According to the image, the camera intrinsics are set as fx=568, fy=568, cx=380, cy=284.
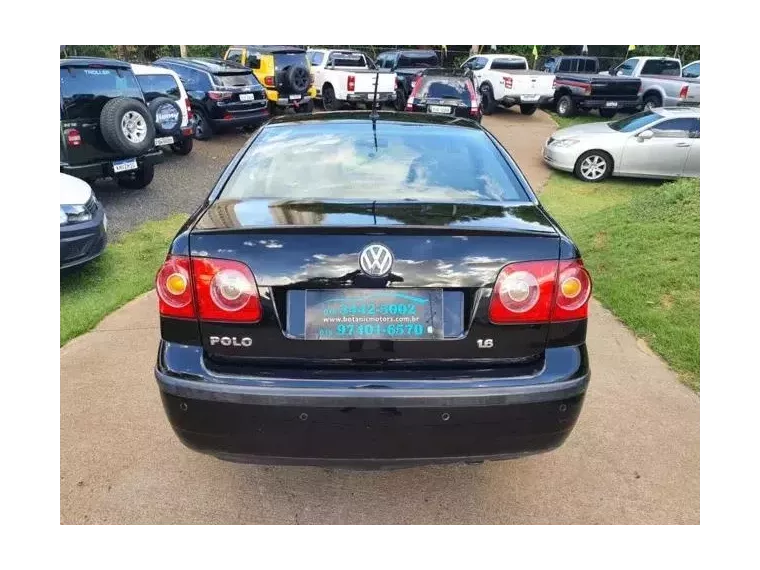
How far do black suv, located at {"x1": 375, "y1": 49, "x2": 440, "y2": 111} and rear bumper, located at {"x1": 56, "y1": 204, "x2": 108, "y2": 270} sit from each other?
1339 centimetres

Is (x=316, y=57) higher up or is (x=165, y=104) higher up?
(x=316, y=57)

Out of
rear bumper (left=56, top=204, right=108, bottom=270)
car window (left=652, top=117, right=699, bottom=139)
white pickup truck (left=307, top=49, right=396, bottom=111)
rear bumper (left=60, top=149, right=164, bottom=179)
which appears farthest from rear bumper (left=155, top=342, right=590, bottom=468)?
white pickup truck (left=307, top=49, right=396, bottom=111)

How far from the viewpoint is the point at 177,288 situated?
2141 mm

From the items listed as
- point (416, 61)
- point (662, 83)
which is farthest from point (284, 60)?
point (662, 83)

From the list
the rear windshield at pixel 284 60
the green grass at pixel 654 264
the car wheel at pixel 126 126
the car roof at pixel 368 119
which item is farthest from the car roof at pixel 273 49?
the car roof at pixel 368 119

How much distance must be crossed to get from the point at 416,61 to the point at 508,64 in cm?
307

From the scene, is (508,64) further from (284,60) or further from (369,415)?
(369,415)

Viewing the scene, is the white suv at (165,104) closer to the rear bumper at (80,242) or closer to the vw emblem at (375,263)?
the rear bumper at (80,242)

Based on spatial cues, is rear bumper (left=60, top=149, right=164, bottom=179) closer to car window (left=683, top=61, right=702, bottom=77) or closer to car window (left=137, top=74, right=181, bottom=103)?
car window (left=137, top=74, right=181, bottom=103)

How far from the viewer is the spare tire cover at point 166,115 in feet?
30.2

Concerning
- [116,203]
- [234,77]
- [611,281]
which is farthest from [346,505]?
[234,77]

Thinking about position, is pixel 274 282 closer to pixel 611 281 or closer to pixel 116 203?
pixel 611 281

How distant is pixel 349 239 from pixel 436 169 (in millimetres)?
Answer: 1021

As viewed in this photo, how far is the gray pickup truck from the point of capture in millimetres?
15953
